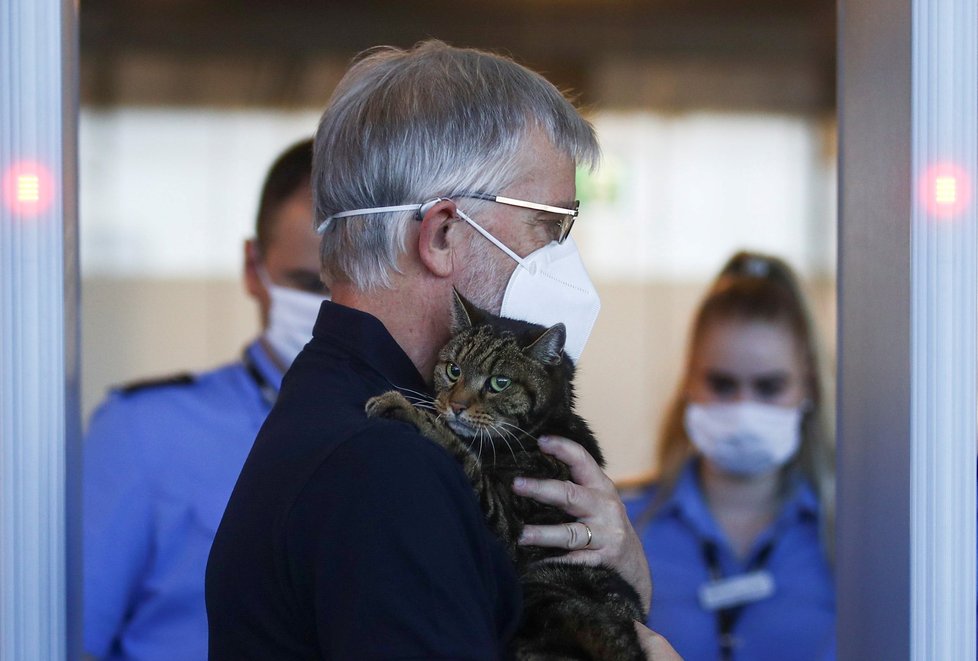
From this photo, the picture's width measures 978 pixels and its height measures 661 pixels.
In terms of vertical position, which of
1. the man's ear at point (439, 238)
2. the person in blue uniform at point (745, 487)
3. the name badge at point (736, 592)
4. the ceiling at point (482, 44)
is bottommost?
the name badge at point (736, 592)

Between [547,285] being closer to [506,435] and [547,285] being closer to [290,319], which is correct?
[506,435]

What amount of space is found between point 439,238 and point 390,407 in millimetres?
307

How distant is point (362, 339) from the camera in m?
1.68

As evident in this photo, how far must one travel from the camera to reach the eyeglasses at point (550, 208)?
5.81ft

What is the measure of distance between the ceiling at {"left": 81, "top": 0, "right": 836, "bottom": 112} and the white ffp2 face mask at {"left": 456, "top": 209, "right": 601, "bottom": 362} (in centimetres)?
501

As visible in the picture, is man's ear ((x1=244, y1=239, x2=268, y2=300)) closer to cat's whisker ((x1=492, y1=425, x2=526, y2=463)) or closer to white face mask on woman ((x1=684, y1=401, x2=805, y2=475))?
white face mask on woman ((x1=684, y1=401, x2=805, y2=475))

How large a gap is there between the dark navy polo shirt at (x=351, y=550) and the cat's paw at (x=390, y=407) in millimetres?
27

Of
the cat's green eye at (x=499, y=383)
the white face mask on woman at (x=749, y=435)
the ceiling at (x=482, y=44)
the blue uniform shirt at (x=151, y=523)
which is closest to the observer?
the cat's green eye at (x=499, y=383)

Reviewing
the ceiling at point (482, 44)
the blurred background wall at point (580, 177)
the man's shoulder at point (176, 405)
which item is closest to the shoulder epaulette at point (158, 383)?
the man's shoulder at point (176, 405)

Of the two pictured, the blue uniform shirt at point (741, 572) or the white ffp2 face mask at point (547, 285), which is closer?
the white ffp2 face mask at point (547, 285)

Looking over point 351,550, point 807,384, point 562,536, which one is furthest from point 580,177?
point 351,550

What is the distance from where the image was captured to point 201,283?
7133mm

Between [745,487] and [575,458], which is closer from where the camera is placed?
[575,458]

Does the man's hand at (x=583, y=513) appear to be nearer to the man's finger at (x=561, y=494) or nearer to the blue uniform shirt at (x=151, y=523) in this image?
the man's finger at (x=561, y=494)
